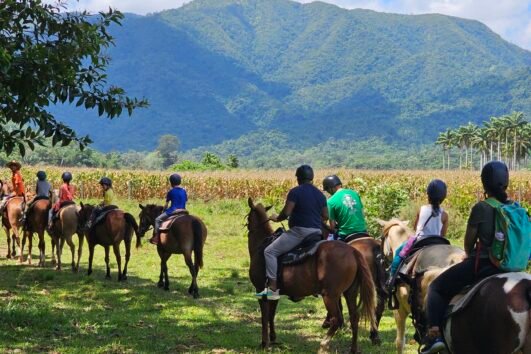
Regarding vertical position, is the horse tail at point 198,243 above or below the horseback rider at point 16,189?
below

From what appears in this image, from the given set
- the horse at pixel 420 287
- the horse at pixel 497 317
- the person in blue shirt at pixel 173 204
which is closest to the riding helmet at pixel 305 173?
the horse at pixel 420 287

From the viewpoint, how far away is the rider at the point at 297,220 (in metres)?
9.11

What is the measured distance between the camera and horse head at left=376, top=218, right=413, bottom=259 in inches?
376

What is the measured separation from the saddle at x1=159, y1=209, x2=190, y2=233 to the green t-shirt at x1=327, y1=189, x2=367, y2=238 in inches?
188

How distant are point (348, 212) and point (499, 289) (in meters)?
5.22

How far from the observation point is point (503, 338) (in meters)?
5.37

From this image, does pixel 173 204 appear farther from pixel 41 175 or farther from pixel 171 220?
pixel 41 175

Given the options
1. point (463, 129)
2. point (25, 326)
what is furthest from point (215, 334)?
point (463, 129)

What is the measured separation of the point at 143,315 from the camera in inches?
454

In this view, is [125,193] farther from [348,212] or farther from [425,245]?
[425,245]

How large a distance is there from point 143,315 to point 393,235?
4.76 metres

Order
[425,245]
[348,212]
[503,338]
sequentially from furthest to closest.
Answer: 1. [348,212]
2. [425,245]
3. [503,338]

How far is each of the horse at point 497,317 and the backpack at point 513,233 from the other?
15 cm

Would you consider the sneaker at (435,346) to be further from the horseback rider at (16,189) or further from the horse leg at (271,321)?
the horseback rider at (16,189)
